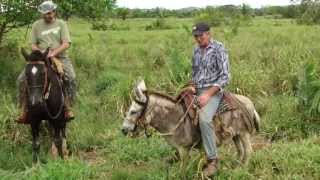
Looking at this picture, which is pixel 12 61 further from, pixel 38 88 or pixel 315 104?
pixel 315 104

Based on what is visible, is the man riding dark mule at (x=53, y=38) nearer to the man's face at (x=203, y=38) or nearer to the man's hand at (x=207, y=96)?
the man's hand at (x=207, y=96)

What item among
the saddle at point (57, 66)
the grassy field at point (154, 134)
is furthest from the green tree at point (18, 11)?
the saddle at point (57, 66)

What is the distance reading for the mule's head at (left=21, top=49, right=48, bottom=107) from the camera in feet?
25.5

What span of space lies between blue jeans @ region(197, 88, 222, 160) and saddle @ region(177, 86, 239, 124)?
0.45 feet

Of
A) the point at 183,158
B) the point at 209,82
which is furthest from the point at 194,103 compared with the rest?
the point at 183,158

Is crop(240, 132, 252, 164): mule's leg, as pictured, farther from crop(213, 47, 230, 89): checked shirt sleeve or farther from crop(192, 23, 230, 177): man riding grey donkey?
crop(213, 47, 230, 89): checked shirt sleeve

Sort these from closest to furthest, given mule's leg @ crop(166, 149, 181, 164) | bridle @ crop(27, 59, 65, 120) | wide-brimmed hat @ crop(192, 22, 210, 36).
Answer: wide-brimmed hat @ crop(192, 22, 210, 36)
mule's leg @ crop(166, 149, 181, 164)
bridle @ crop(27, 59, 65, 120)

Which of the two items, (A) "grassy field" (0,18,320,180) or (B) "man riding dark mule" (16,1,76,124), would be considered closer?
(A) "grassy field" (0,18,320,180)

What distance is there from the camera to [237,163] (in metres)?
7.37

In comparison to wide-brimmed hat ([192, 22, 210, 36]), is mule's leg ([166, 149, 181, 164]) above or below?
below

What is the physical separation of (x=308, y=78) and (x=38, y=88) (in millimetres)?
4442

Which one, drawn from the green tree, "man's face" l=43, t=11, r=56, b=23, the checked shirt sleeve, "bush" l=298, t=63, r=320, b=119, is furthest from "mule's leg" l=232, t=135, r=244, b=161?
the green tree

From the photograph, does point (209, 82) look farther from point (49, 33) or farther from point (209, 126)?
point (49, 33)

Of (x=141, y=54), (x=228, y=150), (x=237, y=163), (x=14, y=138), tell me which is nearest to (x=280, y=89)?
(x=228, y=150)
